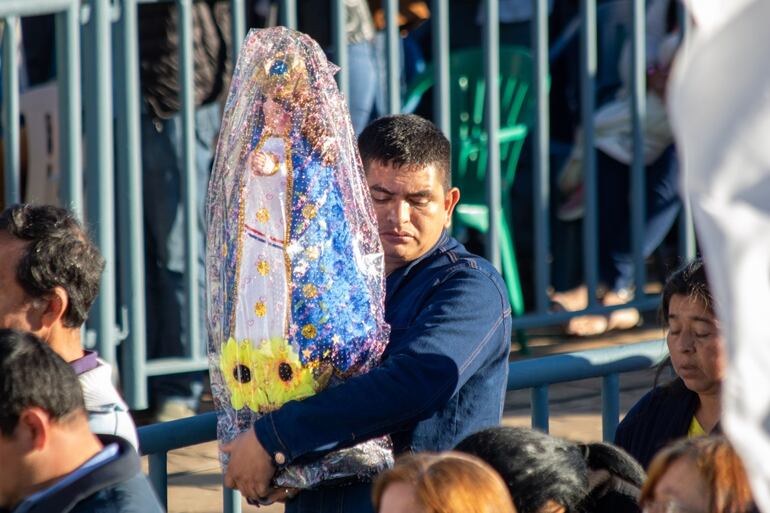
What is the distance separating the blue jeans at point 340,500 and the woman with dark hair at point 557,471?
0.86 feet

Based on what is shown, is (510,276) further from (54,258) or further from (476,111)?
(54,258)

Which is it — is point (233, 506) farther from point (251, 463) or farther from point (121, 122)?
point (121, 122)

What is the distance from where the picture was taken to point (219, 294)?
257 centimetres

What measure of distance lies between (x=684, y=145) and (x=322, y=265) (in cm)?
117

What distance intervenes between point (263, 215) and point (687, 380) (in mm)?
1059

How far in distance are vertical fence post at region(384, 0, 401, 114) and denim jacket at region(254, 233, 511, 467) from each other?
205 centimetres

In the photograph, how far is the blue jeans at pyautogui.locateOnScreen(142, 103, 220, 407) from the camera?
4.91 meters

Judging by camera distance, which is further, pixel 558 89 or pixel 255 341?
pixel 558 89

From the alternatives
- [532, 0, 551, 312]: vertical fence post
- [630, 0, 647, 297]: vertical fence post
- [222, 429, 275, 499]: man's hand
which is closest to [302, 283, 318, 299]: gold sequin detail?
[222, 429, 275, 499]: man's hand

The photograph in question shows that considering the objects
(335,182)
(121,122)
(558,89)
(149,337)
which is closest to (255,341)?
(335,182)

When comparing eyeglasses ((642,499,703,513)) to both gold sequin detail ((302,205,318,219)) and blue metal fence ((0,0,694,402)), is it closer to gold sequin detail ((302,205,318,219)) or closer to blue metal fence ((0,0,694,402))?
gold sequin detail ((302,205,318,219))

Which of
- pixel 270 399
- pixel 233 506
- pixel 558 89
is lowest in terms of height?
pixel 233 506

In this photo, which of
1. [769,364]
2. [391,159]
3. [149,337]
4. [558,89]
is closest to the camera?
[769,364]

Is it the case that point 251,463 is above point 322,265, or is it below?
below
